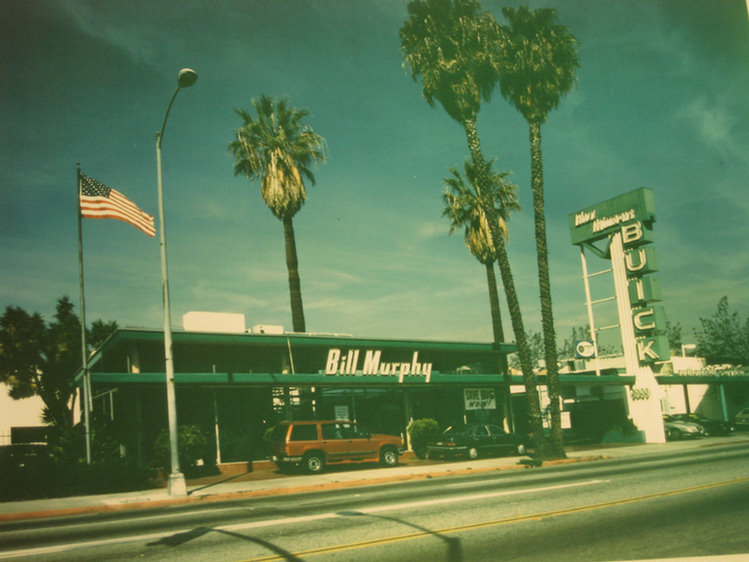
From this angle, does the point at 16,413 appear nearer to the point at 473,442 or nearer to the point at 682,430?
the point at 473,442

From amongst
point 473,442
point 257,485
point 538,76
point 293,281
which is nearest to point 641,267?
point 538,76

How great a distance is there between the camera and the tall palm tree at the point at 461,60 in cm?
2673

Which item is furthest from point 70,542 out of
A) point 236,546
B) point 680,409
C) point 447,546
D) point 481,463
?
point 680,409

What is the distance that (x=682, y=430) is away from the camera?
37.0m

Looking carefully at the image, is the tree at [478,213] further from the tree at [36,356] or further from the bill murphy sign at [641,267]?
the tree at [36,356]

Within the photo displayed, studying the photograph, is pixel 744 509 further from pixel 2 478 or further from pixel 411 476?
pixel 2 478

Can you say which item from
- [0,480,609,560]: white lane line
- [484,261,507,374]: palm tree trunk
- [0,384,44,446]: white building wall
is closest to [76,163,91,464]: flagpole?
[0,480,609,560]: white lane line

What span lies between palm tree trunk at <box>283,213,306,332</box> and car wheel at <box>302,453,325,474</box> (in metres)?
7.90

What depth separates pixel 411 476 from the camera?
20.9 metres

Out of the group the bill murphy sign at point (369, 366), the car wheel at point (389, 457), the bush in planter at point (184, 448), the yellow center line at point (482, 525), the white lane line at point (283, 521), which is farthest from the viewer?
the bill murphy sign at point (369, 366)

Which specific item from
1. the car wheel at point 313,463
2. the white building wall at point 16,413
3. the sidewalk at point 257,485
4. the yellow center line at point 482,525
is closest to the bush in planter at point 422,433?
the sidewalk at point 257,485

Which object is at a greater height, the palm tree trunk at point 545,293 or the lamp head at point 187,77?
the lamp head at point 187,77

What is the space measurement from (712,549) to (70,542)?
29.5 feet

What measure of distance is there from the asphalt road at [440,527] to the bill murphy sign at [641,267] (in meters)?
22.7
